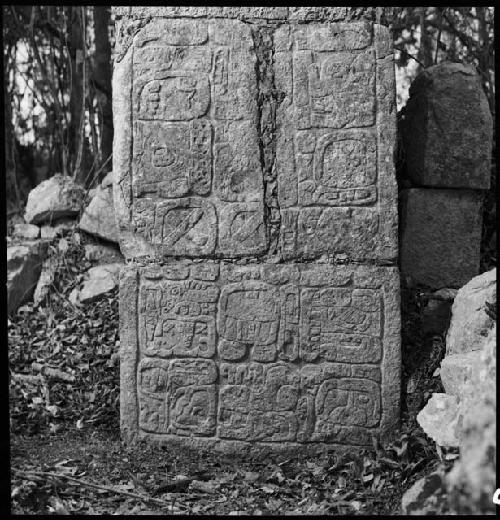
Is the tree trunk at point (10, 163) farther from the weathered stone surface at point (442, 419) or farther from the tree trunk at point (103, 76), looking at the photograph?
the weathered stone surface at point (442, 419)

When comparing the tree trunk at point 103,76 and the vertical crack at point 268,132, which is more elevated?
the tree trunk at point 103,76

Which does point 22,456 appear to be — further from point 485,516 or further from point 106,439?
point 485,516

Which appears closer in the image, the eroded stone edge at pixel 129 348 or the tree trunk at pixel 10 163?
the eroded stone edge at pixel 129 348

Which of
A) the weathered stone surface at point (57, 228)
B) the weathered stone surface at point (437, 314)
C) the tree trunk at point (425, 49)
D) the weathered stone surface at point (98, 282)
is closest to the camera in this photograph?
the weathered stone surface at point (437, 314)

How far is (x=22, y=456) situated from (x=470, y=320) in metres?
2.36

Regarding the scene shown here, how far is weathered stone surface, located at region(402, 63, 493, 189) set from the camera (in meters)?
4.90

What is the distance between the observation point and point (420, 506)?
2883 millimetres

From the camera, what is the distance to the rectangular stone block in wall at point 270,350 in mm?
4285

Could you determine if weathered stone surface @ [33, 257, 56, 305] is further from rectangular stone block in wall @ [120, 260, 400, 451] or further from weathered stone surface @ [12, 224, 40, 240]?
rectangular stone block in wall @ [120, 260, 400, 451]

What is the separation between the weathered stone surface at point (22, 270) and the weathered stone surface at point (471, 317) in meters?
2.88

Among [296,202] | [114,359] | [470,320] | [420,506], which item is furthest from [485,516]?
[114,359]

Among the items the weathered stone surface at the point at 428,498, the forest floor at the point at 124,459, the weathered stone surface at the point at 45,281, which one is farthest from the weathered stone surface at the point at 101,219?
the weathered stone surface at the point at 428,498

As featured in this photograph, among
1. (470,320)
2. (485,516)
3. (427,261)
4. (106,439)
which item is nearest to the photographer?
(485,516)

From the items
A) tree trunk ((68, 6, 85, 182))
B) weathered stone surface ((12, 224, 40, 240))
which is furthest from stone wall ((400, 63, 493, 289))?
tree trunk ((68, 6, 85, 182))
